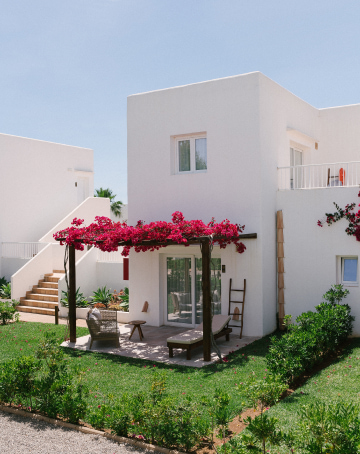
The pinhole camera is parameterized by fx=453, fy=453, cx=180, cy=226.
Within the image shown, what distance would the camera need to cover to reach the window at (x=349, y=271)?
11945 millimetres

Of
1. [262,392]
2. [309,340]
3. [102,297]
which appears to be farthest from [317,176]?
[262,392]

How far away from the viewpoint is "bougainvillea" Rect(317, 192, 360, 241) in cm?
1166

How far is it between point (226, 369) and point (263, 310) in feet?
10.6

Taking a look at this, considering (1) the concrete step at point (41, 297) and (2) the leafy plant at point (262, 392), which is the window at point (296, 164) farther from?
(1) the concrete step at point (41, 297)

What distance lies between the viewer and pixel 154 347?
11.2m

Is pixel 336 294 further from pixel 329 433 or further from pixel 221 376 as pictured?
pixel 329 433

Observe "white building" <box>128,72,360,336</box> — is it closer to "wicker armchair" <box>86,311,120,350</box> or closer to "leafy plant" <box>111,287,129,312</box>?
"leafy plant" <box>111,287,129,312</box>

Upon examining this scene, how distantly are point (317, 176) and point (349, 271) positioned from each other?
13.6ft

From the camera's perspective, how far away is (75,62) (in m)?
17.2

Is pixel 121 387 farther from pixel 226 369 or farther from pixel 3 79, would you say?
pixel 3 79

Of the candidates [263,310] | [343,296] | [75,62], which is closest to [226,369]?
[263,310]

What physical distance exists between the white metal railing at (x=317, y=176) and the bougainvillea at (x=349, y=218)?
83 centimetres

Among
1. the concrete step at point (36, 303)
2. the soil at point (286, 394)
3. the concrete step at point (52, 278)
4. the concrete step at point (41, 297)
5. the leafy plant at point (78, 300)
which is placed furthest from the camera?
the concrete step at point (52, 278)

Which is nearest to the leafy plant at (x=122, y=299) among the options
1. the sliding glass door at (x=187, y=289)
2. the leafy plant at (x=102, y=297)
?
the leafy plant at (x=102, y=297)
